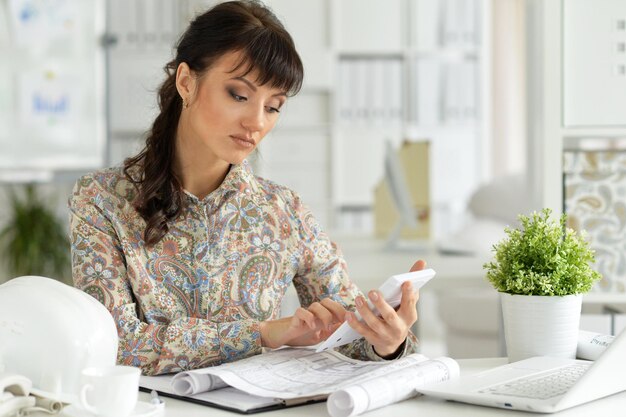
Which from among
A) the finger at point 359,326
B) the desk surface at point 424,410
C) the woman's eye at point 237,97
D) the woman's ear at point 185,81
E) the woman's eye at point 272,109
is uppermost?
the woman's ear at point 185,81

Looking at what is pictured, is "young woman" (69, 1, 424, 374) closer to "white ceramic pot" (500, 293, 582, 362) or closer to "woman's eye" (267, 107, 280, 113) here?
"woman's eye" (267, 107, 280, 113)

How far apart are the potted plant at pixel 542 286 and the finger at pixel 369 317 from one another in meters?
0.21

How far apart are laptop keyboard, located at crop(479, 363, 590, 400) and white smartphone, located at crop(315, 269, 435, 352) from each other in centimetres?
18

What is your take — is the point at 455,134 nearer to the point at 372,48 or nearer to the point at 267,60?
the point at 372,48

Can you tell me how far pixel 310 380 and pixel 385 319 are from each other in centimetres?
15

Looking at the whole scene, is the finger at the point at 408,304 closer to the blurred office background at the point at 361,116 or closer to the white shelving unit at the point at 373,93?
the blurred office background at the point at 361,116

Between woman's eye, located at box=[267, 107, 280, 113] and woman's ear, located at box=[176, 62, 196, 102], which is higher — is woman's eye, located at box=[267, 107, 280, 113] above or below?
below

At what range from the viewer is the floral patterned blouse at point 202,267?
57.7 inches

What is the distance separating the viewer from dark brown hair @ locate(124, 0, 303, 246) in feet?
5.11

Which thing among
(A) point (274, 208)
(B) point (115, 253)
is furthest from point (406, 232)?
(B) point (115, 253)

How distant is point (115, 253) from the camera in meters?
1.53

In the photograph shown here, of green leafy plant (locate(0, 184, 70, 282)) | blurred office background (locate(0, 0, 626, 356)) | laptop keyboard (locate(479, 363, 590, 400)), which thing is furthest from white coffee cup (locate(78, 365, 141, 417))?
green leafy plant (locate(0, 184, 70, 282))

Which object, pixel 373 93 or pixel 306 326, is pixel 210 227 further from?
pixel 373 93

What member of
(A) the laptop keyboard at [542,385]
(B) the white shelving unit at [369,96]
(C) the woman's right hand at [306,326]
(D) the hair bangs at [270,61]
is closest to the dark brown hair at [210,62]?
(D) the hair bangs at [270,61]
